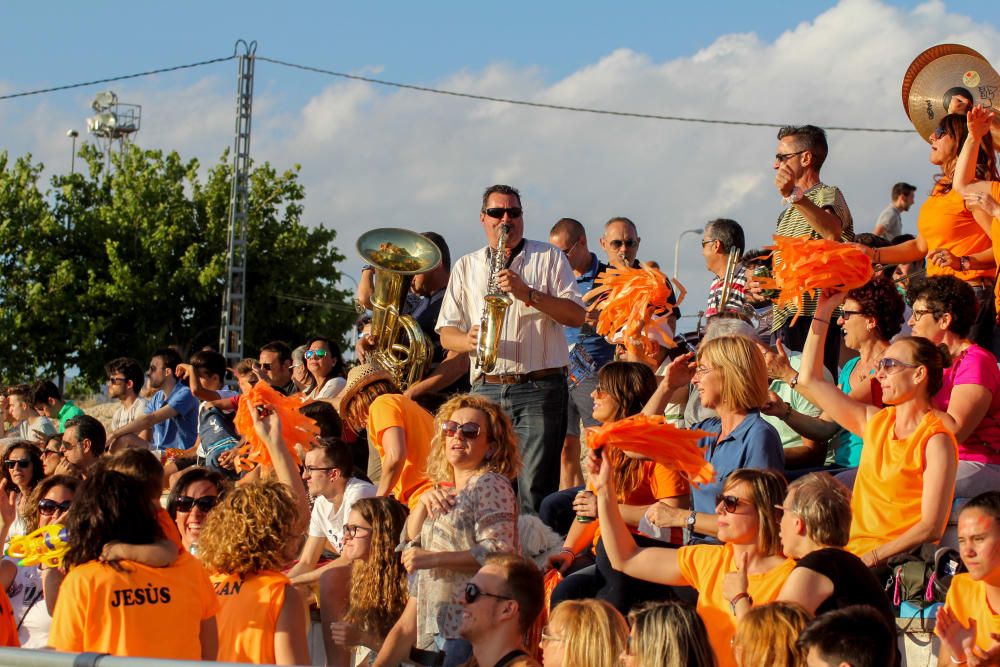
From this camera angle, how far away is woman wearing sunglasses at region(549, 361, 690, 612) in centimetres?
587

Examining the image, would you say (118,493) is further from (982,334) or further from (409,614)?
(982,334)

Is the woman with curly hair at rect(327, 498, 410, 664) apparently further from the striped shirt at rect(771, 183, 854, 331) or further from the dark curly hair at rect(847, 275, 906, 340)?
the striped shirt at rect(771, 183, 854, 331)

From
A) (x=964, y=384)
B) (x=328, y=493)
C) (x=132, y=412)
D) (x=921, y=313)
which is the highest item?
(x=921, y=313)

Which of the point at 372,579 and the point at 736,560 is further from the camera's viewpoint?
the point at 372,579

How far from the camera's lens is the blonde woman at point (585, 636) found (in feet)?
15.5

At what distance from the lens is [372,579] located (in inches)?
256

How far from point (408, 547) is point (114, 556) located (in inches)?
55.5

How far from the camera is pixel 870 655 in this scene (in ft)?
13.3

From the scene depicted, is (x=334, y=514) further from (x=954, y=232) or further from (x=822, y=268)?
(x=954, y=232)

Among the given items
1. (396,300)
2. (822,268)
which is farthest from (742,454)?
(396,300)

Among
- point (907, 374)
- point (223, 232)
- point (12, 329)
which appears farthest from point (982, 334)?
point (223, 232)

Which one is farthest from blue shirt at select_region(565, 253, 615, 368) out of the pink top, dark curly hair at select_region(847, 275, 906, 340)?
the pink top

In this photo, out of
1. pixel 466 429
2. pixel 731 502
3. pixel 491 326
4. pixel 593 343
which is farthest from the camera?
pixel 593 343

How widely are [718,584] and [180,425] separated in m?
6.63
